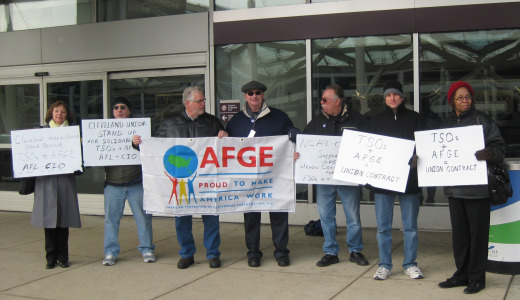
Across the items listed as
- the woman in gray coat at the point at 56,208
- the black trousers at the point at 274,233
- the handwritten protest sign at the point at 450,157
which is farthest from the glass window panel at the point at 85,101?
the handwritten protest sign at the point at 450,157

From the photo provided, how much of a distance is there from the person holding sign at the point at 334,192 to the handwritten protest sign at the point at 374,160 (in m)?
0.48

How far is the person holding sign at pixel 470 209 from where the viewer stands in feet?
16.9

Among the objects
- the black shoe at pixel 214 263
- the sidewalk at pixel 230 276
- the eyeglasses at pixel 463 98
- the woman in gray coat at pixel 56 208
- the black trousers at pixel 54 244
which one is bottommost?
the sidewalk at pixel 230 276

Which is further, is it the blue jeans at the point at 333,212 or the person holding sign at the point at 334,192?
the blue jeans at the point at 333,212

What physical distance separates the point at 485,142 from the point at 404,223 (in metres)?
1.11

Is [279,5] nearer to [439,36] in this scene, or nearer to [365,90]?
[365,90]

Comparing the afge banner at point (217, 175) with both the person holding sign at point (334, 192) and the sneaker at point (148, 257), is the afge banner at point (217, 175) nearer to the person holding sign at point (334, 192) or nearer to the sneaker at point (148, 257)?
the person holding sign at point (334, 192)

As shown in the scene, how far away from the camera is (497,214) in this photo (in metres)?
5.54

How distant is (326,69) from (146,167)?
3335 millimetres

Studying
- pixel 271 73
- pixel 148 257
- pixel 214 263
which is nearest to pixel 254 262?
pixel 214 263

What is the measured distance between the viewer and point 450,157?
5.25 meters

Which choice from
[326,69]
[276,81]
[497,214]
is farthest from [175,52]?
[497,214]

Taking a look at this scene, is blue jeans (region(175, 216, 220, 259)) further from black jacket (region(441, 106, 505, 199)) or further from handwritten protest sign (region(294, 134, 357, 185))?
black jacket (region(441, 106, 505, 199))

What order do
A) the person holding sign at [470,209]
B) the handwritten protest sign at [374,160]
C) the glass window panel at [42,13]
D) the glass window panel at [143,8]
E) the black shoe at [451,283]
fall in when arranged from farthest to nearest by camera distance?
1. the glass window panel at [42,13]
2. the glass window panel at [143,8]
3. the handwritten protest sign at [374,160]
4. the black shoe at [451,283]
5. the person holding sign at [470,209]
